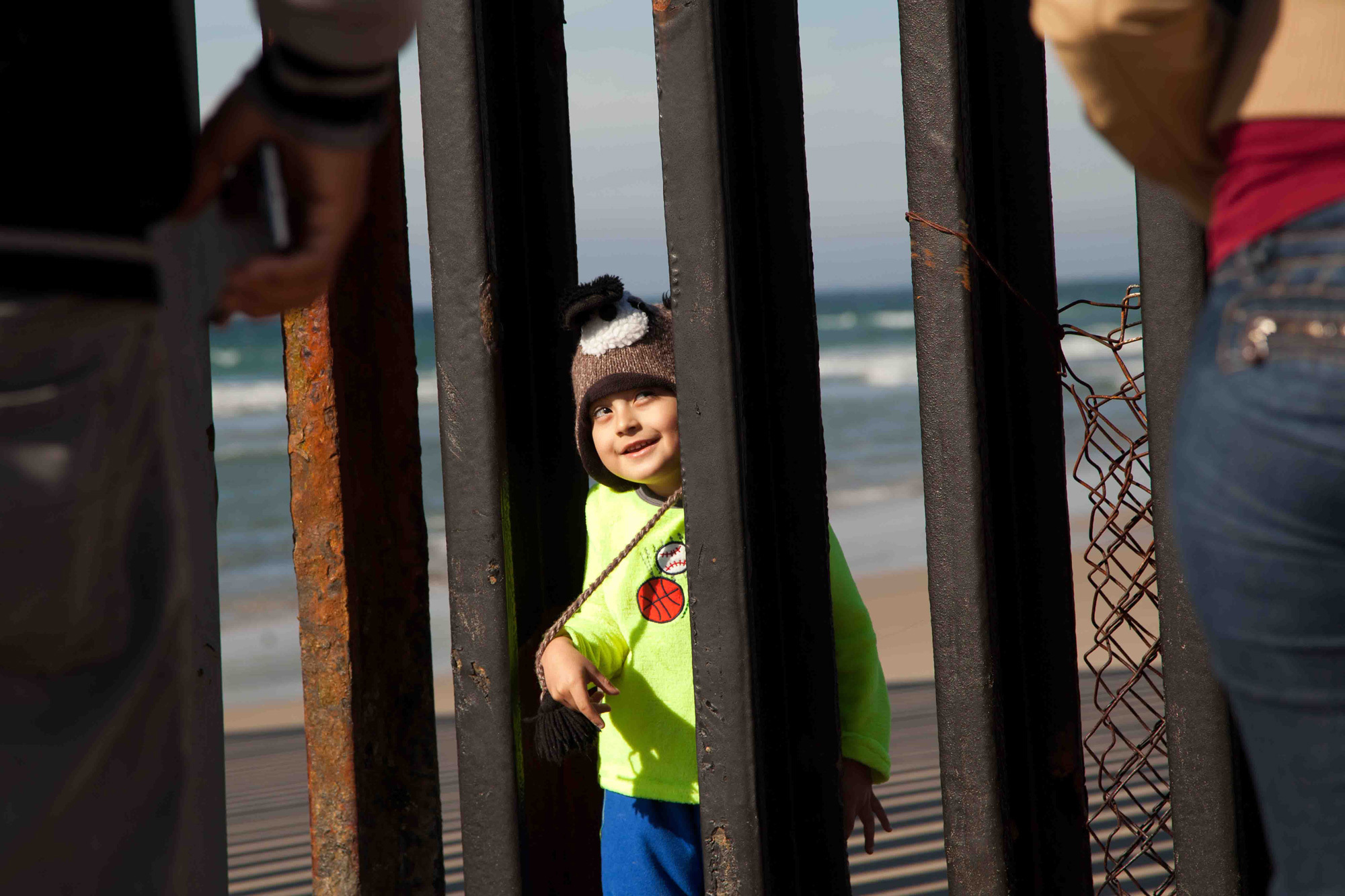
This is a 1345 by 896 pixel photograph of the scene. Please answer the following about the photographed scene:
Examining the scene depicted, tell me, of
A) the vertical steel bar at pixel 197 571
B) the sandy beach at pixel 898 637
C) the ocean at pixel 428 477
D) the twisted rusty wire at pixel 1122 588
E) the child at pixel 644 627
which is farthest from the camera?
the ocean at pixel 428 477

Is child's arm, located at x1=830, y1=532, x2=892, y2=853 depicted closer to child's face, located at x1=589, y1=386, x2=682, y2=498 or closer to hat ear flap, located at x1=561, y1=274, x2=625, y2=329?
→ child's face, located at x1=589, y1=386, x2=682, y2=498

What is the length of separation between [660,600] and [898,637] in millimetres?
7318

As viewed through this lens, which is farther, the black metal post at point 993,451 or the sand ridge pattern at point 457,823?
the sand ridge pattern at point 457,823

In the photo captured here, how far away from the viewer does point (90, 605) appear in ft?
3.31

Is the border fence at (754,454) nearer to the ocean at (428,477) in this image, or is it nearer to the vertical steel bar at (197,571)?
the ocean at (428,477)

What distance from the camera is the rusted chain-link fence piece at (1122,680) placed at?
2146 millimetres

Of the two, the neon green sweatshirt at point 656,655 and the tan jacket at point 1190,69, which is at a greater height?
the tan jacket at point 1190,69

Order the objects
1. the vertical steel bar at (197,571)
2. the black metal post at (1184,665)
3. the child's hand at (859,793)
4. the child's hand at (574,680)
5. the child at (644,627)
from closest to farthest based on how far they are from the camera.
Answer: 1. the vertical steel bar at (197,571)
2. the black metal post at (1184,665)
3. the child's hand at (574,680)
4. the child's hand at (859,793)
5. the child at (644,627)

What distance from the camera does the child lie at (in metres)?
2.29

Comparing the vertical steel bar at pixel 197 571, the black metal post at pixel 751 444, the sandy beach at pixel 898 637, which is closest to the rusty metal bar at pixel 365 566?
the black metal post at pixel 751 444

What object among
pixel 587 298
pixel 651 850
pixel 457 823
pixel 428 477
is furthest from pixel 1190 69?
pixel 428 477

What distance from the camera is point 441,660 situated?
9359mm

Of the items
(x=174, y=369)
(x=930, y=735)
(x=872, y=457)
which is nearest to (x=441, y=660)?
(x=930, y=735)

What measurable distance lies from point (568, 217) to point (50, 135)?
1.28 m
